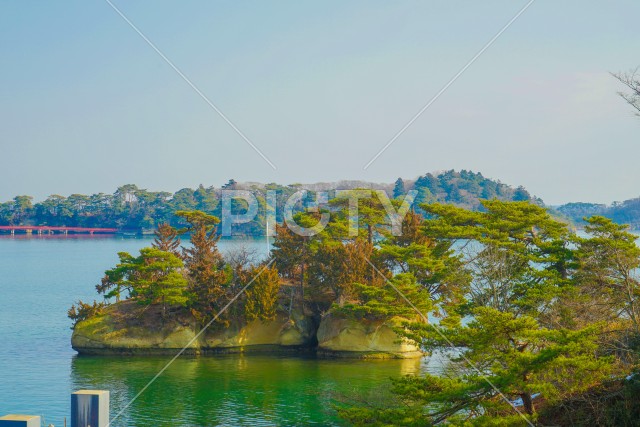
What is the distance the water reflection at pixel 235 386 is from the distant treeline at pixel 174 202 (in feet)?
151

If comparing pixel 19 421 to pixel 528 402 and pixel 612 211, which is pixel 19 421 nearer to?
pixel 528 402

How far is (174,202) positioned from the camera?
83.9 metres

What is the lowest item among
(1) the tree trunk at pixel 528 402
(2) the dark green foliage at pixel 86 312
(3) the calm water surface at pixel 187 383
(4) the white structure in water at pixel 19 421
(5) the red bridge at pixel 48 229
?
(3) the calm water surface at pixel 187 383

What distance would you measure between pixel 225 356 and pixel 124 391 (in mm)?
5436

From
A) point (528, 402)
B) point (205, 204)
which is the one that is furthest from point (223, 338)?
point (205, 204)

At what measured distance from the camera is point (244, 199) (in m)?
71.0

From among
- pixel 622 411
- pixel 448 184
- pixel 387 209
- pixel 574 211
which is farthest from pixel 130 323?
pixel 574 211

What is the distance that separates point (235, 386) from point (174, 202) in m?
64.4

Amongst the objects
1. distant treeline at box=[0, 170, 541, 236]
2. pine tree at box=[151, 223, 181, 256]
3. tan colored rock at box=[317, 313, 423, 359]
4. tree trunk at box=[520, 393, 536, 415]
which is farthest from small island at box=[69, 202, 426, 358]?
distant treeline at box=[0, 170, 541, 236]

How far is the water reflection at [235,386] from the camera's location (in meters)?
17.9

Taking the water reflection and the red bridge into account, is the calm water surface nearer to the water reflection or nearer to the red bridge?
the water reflection

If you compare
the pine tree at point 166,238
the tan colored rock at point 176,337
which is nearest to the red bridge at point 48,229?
the pine tree at point 166,238

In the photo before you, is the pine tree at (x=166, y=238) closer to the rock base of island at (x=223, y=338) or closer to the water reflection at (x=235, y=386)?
the rock base of island at (x=223, y=338)

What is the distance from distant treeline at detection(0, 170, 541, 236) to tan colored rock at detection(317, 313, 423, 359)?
147ft
